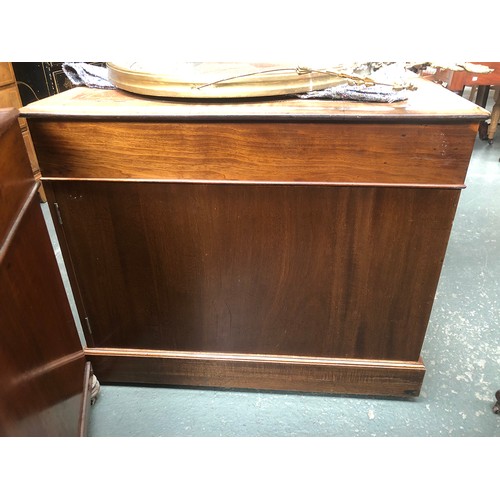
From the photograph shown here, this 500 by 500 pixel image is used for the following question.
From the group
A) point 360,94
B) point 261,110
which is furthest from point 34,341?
point 360,94

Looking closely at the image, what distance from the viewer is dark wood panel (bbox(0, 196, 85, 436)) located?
0.80 meters

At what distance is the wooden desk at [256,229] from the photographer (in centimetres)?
105

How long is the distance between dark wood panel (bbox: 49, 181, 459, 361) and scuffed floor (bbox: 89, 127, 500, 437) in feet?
0.59

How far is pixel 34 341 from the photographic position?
94 centimetres

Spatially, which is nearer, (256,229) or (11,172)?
(11,172)

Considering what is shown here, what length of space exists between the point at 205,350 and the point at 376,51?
132cm

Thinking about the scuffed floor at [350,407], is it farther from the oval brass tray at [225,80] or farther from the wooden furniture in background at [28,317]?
the oval brass tray at [225,80]

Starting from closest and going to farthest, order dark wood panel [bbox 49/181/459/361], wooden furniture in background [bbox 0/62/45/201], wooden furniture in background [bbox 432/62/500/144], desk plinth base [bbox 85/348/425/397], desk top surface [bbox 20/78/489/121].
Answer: desk top surface [bbox 20/78/489/121], dark wood panel [bbox 49/181/459/361], desk plinth base [bbox 85/348/425/397], wooden furniture in background [bbox 0/62/45/201], wooden furniture in background [bbox 432/62/500/144]

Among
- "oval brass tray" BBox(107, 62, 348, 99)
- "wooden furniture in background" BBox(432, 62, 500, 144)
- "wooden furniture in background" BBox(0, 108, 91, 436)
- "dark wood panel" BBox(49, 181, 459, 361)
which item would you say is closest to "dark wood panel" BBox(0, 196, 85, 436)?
"wooden furniture in background" BBox(0, 108, 91, 436)

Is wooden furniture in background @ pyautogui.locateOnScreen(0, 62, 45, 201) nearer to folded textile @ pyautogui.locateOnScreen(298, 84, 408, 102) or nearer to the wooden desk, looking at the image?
the wooden desk

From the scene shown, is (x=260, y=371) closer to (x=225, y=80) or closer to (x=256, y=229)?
(x=256, y=229)

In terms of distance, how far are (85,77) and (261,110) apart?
610 millimetres
